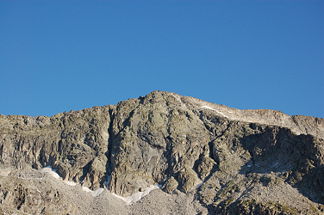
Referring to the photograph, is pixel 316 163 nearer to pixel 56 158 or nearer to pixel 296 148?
pixel 296 148

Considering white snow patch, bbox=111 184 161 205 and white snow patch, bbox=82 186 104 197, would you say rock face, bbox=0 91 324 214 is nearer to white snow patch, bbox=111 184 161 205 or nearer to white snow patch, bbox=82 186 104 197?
white snow patch, bbox=111 184 161 205

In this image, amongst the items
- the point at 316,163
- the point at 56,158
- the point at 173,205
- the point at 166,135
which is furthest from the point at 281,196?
the point at 56,158

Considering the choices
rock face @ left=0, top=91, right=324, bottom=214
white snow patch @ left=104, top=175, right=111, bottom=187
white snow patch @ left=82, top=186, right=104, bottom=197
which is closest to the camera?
rock face @ left=0, top=91, right=324, bottom=214

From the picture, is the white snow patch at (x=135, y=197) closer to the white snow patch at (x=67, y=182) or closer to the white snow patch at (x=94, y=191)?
the white snow patch at (x=94, y=191)

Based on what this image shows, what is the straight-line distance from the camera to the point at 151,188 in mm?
186375

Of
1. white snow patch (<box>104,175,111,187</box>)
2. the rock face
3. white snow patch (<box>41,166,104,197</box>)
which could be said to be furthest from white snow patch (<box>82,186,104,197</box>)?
white snow patch (<box>104,175,111,187</box>)

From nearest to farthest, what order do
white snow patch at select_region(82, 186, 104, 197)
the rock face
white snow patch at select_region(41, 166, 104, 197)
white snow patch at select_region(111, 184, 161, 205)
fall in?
the rock face < white snow patch at select_region(111, 184, 161, 205) < white snow patch at select_region(82, 186, 104, 197) < white snow patch at select_region(41, 166, 104, 197)

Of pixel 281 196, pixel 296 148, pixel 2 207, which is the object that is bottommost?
pixel 2 207

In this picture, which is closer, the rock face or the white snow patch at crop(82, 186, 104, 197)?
the rock face


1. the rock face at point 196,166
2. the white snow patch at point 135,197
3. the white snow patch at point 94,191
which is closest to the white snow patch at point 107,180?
the rock face at point 196,166

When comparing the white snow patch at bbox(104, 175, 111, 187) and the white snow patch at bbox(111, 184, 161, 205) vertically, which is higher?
the white snow patch at bbox(104, 175, 111, 187)

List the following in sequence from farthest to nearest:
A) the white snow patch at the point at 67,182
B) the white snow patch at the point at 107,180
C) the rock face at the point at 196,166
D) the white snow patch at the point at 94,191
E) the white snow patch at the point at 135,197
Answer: the white snow patch at the point at 107,180, the white snow patch at the point at 67,182, the white snow patch at the point at 94,191, the white snow patch at the point at 135,197, the rock face at the point at 196,166

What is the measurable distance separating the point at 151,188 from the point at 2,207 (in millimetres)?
35040

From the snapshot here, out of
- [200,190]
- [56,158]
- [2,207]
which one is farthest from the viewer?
[56,158]
